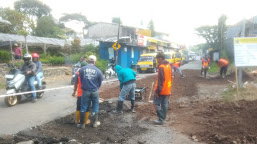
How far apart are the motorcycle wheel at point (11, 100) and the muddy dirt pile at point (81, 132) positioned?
7.93 ft

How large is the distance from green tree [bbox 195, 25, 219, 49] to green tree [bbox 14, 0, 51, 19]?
34819 millimetres

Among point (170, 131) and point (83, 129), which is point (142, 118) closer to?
point (170, 131)

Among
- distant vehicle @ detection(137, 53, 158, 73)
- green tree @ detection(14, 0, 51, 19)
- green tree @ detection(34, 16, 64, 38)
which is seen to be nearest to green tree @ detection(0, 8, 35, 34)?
green tree @ detection(34, 16, 64, 38)

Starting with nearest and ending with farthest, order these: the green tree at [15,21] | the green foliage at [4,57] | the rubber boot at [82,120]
→ the rubber boot at [82,120] → the green foliage at [4,57] → the green tree at [15,21]

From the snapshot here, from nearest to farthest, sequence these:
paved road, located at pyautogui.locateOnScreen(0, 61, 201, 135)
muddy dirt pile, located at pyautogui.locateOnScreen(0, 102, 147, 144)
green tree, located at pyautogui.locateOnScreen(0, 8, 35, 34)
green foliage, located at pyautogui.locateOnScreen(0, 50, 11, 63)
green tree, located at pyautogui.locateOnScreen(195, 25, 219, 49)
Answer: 1. muddy dirt pile, located at pyautogui.locateOnScreen(0, 102, 147, 144)
2. paved road, located at pyautogui.locateOnScreen(0, 61, 201, 135)
3. green foliage, located at pyautogui.locateOnScreen(0, 50, 11, 63)
4. green tree, located at pyautogui.locateOnScreen(0, 8, 35, 34)
5. green tree, located at pyautogui.locateOnScreen(195, 25, 219, 49)

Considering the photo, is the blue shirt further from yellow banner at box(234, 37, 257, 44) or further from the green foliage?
the green foliage

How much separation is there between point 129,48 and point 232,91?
1917 centimetres

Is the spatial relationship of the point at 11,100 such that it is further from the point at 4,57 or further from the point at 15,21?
the point at 15,21

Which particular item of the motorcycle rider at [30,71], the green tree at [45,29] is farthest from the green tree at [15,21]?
the motorcycle rider at [30,71]

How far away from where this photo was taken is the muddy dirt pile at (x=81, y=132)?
14.0 feet

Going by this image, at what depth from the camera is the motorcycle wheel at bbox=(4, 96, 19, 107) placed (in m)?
7.00

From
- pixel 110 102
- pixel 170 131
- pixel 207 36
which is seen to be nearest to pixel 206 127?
pixel 170 131

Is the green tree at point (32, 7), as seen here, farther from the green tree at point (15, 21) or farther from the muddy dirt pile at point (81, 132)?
the muddy dirt pile at point (81, 132)

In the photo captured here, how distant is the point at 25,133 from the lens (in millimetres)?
4566
